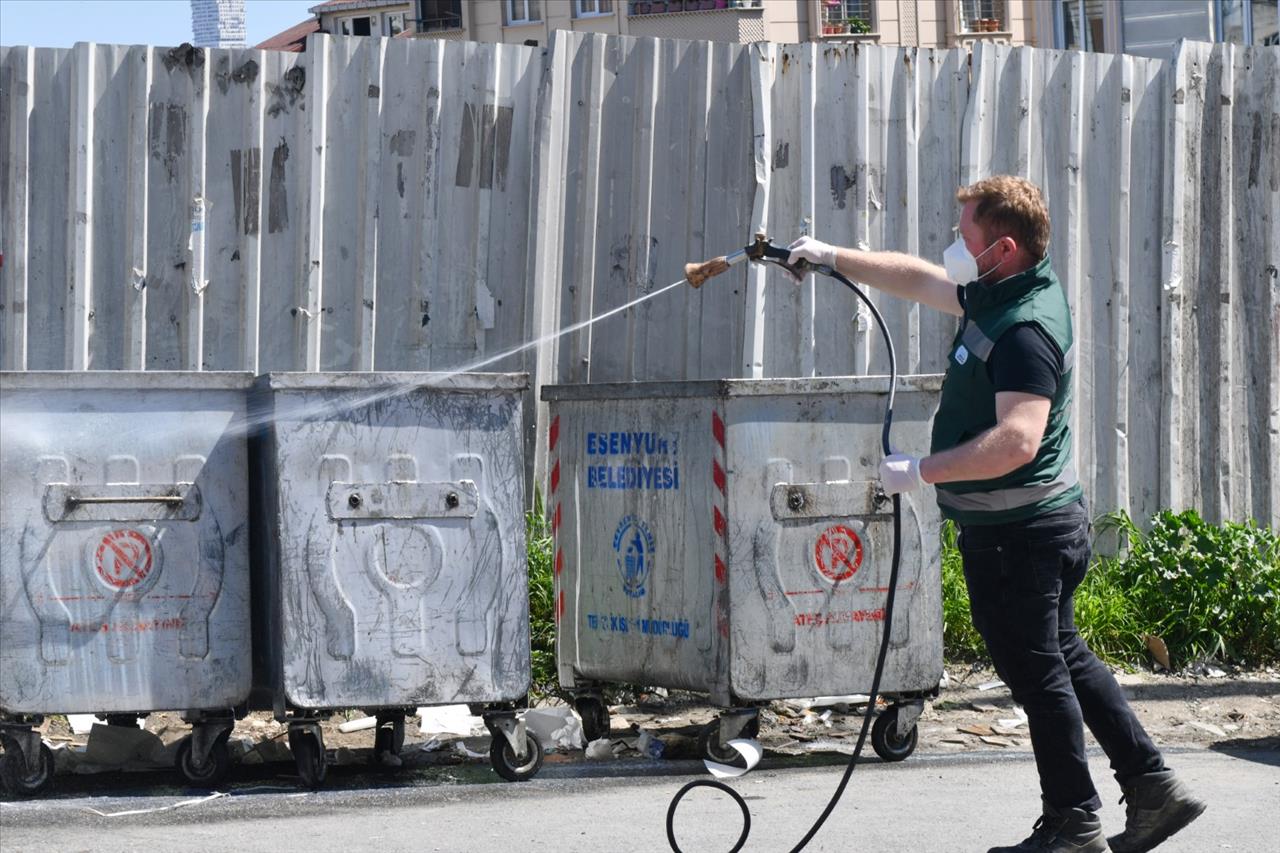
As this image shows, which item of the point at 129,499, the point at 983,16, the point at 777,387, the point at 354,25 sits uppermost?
the point at 354,25

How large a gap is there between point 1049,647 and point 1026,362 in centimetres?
74

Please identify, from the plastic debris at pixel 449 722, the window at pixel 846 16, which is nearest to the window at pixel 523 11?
the window at pixel 846 16

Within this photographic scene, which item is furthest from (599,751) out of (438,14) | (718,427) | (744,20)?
(438,14)

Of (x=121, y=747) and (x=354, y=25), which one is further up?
(x=354, y=25)

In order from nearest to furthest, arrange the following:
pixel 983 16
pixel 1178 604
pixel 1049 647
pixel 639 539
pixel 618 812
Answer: pixel 1049 647 → pixel 618 812 → pixel 639 539 → pixel 1178 604 → pixel 983 16

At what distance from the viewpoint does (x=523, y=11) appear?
41406 millimetres

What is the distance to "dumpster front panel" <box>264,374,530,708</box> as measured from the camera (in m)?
5.38

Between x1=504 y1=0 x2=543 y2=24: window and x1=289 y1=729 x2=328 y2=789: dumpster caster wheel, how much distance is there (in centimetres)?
3737

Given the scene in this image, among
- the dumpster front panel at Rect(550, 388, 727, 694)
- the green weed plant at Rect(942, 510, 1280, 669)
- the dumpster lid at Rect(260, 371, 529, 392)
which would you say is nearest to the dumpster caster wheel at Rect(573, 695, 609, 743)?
the dumpster front panel at Rect(550, 388, 727, 694)

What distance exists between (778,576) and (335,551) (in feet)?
4.87

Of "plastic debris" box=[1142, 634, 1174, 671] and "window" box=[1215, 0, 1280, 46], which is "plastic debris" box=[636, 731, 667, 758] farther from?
"window" box=[1215, 0, 1280, 46]

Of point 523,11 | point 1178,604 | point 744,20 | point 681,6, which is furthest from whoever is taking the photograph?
point 523,11

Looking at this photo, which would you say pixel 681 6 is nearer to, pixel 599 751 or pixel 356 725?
pixel 356 725

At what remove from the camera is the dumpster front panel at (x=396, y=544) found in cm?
538
